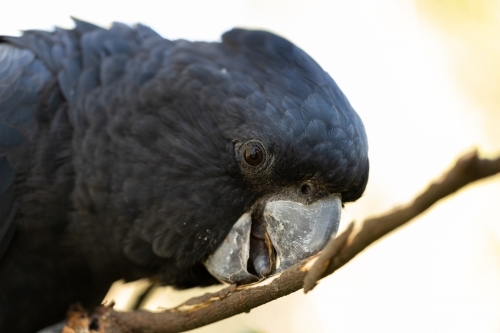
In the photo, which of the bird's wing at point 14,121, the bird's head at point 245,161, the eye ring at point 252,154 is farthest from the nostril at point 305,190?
the bird's wing at point 14,121

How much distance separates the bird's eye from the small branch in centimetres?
78

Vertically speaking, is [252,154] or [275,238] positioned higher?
[252,154]

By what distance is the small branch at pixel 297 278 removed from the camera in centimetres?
168

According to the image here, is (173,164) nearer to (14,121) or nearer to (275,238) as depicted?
(275,238)

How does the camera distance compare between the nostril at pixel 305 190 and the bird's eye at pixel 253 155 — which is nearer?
the bird's eye at pixel 253 155

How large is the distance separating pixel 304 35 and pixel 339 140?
6.12 metres

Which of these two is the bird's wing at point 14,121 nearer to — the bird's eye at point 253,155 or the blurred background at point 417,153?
the bird's eye at point 253,155

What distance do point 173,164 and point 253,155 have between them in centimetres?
47

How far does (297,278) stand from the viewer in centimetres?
249

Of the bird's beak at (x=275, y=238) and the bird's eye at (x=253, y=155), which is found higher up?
the bird's eye at (x=253, y=155)

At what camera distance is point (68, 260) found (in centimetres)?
359

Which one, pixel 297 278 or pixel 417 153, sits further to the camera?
pixel 417 153

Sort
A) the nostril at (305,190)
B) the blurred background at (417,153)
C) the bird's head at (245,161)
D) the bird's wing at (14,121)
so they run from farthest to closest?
the blurred background at (417,153)
the bird's wing at (14,121)
the nostril at (305,190)
the bird's head at (245,161)

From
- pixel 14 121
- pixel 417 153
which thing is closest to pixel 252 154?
pixel 14 121
